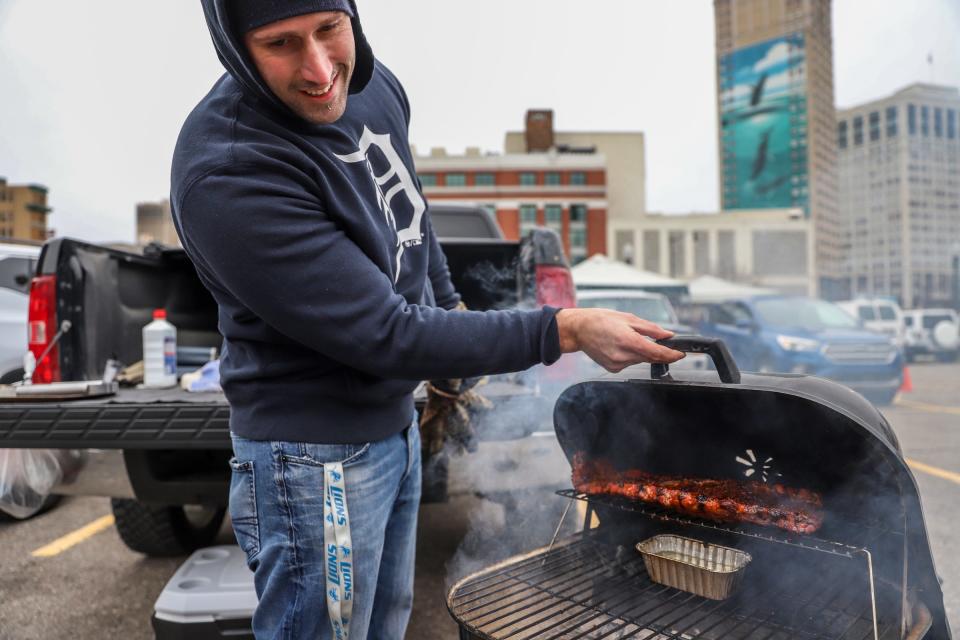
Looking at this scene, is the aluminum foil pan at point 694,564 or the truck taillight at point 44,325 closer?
the aluminum foil pan at point 694,564

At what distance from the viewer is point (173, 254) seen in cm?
351

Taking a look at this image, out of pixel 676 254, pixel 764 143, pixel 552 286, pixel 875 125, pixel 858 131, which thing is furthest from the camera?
pixel 676 254

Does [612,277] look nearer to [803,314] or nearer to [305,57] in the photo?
[803,314]

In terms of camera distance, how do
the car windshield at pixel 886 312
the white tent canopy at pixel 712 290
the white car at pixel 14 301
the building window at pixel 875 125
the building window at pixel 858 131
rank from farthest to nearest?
the white tent canopy at pixel 712 290 < the building window at pixel 858 131 < the car windshield at pixel 886 312 < the building window at pixel 875 125 < the white car at pixel 14 301

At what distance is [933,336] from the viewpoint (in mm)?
18922

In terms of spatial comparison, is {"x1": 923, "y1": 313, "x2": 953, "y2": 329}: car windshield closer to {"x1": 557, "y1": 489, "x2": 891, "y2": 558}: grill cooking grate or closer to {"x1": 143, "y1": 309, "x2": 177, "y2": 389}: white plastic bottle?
{"x1": 557, "y1": 489, "x2": 891, "y2": 558}: grill cooking grate

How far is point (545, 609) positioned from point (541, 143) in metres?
56.0

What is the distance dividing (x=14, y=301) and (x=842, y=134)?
27.6 m

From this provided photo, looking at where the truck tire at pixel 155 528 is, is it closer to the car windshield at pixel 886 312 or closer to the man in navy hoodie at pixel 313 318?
the man in navy hoodie at pixel 313 318

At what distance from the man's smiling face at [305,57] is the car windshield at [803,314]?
984cm

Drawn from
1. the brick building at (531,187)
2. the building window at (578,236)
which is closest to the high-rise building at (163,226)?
the brick building at (531,187)

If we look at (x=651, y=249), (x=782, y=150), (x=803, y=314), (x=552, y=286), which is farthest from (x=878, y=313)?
(x=651, y=249)

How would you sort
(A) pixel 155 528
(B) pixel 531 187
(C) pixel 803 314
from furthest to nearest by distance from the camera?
1. (B) pixel 531 187
2. (C) pixel 803 314
3. (A) pixel 155 528

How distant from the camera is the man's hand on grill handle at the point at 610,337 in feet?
3.96
